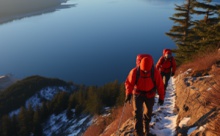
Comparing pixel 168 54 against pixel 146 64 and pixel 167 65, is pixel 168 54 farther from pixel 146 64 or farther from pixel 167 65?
pixel 146 64

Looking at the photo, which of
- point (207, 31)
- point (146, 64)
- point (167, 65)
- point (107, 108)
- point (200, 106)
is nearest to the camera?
point (146, 64)

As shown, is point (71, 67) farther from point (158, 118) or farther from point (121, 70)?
point (158, 118)

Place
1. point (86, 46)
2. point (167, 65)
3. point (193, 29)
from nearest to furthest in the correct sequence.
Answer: point (167, 65) < point (193, 29) < point (86, 46)

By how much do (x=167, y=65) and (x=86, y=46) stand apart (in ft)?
403

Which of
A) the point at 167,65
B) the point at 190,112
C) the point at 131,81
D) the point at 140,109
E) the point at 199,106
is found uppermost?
the point at 131,81

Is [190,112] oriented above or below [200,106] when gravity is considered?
below

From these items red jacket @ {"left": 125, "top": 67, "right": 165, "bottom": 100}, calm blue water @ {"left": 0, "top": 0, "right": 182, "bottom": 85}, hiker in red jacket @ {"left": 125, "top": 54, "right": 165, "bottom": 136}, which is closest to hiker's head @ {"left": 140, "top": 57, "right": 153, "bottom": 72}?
hiker in red jacket @ {"left": 125, "top": 54, "right": 165, "bottom": 136}

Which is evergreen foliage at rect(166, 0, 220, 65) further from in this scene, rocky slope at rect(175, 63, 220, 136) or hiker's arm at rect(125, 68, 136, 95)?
hiker's arm at rect(125, 68, 136, 95)

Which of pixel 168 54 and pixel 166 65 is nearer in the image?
pixel 168 54

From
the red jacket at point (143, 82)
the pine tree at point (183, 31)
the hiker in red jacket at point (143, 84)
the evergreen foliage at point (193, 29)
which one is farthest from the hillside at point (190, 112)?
the pine tree at point (183, 31)

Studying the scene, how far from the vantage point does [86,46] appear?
13138 centimetres

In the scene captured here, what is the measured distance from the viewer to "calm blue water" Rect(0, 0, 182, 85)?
365 feet

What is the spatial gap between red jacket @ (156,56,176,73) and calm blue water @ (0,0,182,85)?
9429 cm

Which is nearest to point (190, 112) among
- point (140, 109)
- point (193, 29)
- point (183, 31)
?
point (140, 109)
